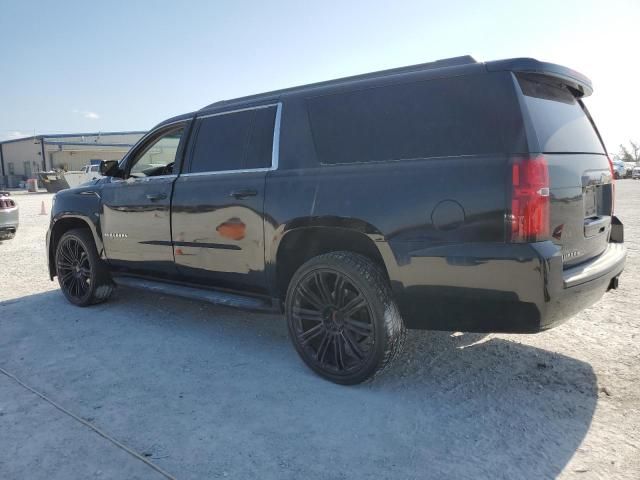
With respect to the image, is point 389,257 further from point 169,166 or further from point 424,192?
point 169,166

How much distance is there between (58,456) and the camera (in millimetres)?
2502

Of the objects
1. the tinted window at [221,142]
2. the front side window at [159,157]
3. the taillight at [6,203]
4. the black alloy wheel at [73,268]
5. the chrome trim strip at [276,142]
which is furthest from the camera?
the taillight at [6,203]

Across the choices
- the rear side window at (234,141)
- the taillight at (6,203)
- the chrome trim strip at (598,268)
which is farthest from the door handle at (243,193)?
the taillight at (6,203)

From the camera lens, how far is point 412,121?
3.01 metres

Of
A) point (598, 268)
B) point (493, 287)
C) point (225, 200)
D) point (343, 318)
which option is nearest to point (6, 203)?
point (225, 200)

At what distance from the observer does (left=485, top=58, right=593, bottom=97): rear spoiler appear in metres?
2.72

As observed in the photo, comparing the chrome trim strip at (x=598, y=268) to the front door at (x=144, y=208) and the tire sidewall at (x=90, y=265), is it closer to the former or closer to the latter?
the front door at (x=144, y=208)

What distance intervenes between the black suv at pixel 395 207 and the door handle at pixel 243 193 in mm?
11

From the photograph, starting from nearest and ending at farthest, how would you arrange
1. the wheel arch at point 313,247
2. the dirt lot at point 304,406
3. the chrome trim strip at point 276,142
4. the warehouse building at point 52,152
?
the dirt lot at point 304,406 < the wheel arch at point 313,247 < the chrome trim strip at point 276,142 < the warehouse building at point 52,152

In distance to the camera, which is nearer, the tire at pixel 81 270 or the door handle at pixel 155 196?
the door handle at pixel 155 196

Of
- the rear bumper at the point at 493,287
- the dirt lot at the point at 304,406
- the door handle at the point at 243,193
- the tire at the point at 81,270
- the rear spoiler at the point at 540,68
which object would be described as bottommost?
the dirt lot at the point at 304,406

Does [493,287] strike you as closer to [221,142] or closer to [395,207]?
[395,207]

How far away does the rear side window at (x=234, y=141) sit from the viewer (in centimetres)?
384

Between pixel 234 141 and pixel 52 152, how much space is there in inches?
1995
